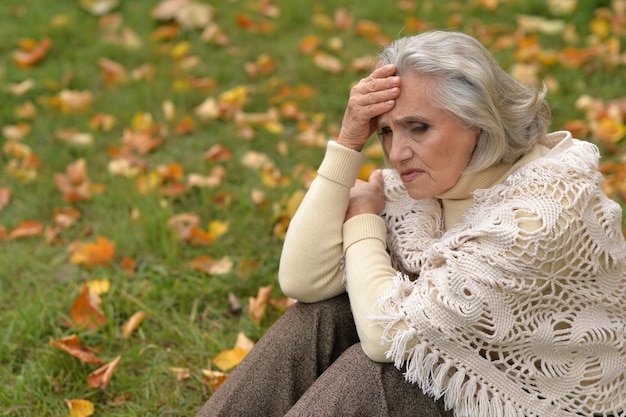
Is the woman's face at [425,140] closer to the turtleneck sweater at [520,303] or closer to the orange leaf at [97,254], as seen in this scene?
the turtleneck sweater at [520,303]

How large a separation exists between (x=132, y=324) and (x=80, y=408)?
1.46 ft

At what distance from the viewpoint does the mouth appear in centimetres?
209

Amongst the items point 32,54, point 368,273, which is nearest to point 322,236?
point 368,273

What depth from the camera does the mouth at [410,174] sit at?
6.84 feet

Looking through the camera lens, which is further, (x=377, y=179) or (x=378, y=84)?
(x=377, y=179)

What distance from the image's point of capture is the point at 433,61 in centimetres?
195

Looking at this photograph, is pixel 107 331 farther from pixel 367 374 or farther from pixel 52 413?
pixel 367 374

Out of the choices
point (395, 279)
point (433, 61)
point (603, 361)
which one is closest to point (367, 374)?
point (395, 279)

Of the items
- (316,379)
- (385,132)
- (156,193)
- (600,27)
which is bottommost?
(156,193)

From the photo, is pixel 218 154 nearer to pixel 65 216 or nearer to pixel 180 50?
pixel 65 216

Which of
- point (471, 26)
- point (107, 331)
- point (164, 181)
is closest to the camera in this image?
point (107, 331)

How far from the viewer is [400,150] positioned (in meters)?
2.06

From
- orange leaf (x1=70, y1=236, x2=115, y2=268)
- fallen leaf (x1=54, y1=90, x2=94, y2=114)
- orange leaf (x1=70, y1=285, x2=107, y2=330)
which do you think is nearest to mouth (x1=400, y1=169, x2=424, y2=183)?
orange leaf (x1=70, y1=285, x2=107, y2=330)

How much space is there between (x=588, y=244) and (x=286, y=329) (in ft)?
2.64
